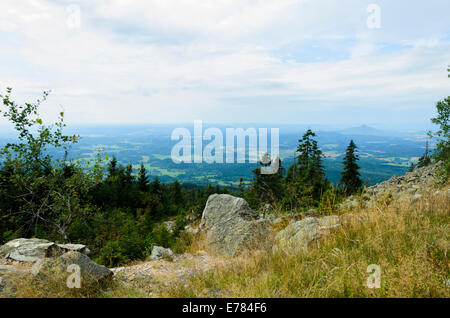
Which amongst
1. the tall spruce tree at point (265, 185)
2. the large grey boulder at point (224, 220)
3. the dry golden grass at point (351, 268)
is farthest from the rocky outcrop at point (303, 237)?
the tall spruce tree at point (265, 185)

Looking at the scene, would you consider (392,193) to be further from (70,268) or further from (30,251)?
(30,251)

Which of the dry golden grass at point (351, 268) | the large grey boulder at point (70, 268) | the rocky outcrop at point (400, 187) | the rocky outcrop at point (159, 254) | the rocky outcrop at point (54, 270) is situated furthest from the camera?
the rocky outcrop at point (159, 254)

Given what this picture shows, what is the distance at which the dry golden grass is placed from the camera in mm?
2902

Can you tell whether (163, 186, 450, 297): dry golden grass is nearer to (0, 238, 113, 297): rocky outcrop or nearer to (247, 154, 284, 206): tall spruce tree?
(0, 238, 113, 297): rocky outcrop

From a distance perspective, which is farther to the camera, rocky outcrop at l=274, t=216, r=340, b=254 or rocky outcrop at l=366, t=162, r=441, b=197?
rocky outcrop at l=366, t=162, r=441, b=197

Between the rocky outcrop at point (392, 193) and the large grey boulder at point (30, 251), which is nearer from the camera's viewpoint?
the large grey boulder at point (30, 251)

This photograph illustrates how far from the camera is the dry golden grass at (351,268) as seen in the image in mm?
2902

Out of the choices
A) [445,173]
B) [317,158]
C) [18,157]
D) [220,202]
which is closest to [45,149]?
[18,157]

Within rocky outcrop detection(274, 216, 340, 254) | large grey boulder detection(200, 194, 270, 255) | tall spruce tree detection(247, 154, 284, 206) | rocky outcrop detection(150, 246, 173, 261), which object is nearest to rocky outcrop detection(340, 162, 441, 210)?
rocky outcrop detection(274, 216, 340, 254)

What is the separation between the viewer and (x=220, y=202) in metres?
11.0

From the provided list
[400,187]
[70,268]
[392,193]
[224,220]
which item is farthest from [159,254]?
[400,187]

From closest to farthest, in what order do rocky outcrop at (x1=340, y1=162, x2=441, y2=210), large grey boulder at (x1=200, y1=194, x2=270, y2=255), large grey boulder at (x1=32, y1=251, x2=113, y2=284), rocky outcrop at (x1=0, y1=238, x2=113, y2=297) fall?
rocky outcrop at (x1=0, y1=238, x2=113, y2=297)
large grey boulder at (x1=32, y1=251, x2=113, y2=284)
rocky outcrop at (x1=340, y1=162, x2=441, y2=210)
large grey boulder at (x1=200, y1=194, x2=270, y2=255)

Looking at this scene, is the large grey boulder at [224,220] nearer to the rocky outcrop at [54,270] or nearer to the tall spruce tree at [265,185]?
the rocky outcrop at [54,270]
